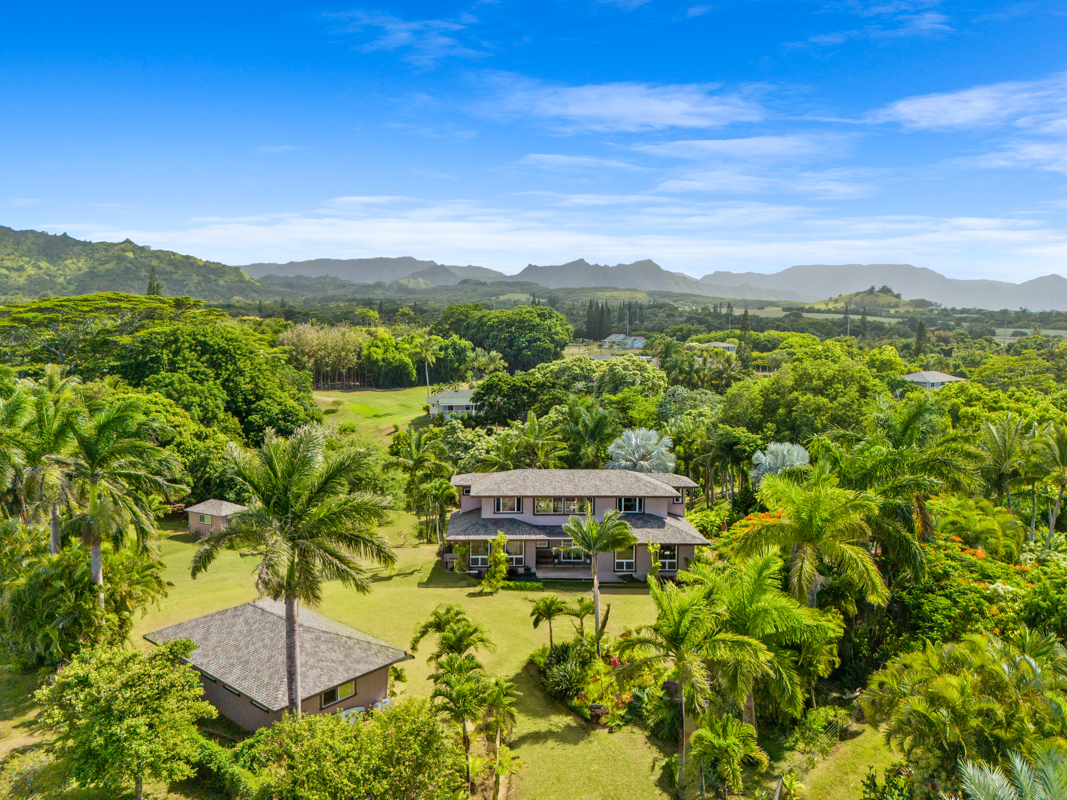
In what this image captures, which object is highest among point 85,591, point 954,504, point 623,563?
point 954,504

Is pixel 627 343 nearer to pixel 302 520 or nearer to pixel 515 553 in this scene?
pixel 515 553

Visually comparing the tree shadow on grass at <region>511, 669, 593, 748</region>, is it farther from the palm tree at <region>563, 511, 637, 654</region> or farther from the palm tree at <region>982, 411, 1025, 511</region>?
the palm tree at <region>982, 411, 1025, 511</region>

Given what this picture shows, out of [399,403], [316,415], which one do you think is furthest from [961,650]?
[399,403]

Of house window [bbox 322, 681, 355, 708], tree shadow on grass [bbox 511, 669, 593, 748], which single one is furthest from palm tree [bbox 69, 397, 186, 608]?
tree shadow on grass [bbox 511, 669, 593, 748]

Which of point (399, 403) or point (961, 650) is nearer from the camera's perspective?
point (961, 650)

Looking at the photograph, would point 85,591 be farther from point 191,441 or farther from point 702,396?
point 702,396

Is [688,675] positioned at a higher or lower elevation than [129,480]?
lower

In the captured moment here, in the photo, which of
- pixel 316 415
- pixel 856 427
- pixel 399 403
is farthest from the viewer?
pixel 399 403

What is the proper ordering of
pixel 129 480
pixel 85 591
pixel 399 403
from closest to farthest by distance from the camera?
pixel 85 591 < pixel 129 480 < pixel 399 403

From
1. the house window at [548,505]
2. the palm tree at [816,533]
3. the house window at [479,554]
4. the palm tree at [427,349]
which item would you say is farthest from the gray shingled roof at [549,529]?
the palm tree at [427,349]
